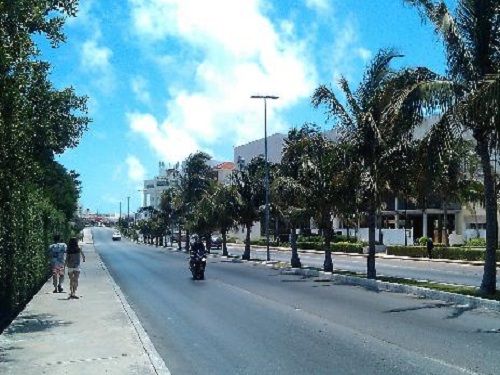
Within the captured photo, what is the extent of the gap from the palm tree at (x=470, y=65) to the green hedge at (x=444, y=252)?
886 inches

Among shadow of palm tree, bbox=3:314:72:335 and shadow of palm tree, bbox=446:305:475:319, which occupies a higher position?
shadow of palm tree, bbox=446:305:475:319

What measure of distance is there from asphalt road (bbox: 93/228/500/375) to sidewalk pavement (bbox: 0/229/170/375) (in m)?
0.49

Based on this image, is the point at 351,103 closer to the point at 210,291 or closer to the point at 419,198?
the point at 419,198

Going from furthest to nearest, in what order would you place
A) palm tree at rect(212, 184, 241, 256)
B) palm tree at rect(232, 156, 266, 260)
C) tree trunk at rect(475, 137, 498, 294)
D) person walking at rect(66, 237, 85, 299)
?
palm tree at rect(212, 184, 241, 256) < palm tree at rect(232, 156, 266, 260) < person walking at rect(66, 237, 85, 299) < tree trunk at rect(475, 137, 498, 294)

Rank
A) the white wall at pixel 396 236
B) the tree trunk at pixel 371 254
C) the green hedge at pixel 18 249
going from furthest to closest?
1. the white wall at pixel 396 236
2. the tree trunk at pixel 371 254
3. the green hedge at pixel 18 249

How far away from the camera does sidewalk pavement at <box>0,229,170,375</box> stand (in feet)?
29.7

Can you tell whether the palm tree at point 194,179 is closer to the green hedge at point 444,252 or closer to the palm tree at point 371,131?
the green hedge at point 444,252

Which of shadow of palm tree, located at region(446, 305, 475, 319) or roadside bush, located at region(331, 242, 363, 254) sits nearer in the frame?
shadow of palm tree, located at region(446, 305, 475, 319)

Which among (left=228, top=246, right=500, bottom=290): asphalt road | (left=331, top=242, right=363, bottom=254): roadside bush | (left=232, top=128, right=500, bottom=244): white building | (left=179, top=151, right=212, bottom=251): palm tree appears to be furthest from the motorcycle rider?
(left=179, top=151, right=212, bottom=251): palm tree

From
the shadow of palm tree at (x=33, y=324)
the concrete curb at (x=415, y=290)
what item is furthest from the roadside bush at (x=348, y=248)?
the shadow of palm tree at (x=33, y=324)

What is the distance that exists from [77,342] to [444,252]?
36.6m

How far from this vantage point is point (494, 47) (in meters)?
16.7

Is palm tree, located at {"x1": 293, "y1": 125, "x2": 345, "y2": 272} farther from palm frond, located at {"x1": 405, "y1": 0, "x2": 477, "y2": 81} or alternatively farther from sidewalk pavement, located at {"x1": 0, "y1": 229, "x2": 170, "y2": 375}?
sidewalk pavement, located at {"x1": 0, "y1": 229, "x2": 170, "y2": 375}

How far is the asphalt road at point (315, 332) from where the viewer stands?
9.22m
